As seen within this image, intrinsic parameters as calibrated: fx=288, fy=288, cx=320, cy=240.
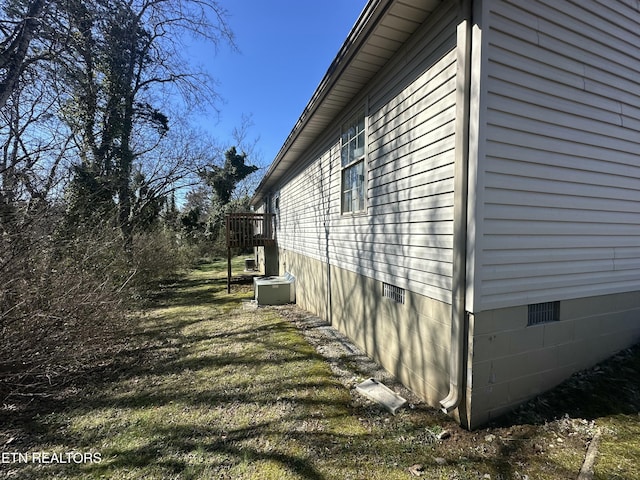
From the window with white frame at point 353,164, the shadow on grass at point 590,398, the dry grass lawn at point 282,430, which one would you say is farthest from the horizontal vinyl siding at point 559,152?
the window with white frame at point 353,164

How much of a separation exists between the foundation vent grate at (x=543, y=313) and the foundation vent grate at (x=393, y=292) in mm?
1202

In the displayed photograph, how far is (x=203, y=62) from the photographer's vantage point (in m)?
9.69

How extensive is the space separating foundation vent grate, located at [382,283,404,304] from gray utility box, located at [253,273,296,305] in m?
4.52

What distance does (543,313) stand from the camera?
2680 millimetres

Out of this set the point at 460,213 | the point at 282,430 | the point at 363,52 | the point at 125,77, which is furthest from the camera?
the point at 125,77

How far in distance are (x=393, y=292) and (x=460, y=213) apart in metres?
1.49

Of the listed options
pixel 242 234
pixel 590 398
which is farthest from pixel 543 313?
pixel 242 234

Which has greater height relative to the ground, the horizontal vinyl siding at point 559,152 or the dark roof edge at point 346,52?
the dark roof edge at point 346,52

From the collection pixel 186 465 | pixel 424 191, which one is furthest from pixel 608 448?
pixel 186 465

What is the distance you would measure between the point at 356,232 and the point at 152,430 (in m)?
3.36

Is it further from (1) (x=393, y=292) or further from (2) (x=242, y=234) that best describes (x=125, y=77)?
(1) (x=393, y=292)

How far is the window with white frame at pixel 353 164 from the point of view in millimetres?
4414

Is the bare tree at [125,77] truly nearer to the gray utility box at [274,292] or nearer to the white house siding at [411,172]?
the gray utility box at [274,292]

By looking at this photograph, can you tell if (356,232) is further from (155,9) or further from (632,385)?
(155,9)
